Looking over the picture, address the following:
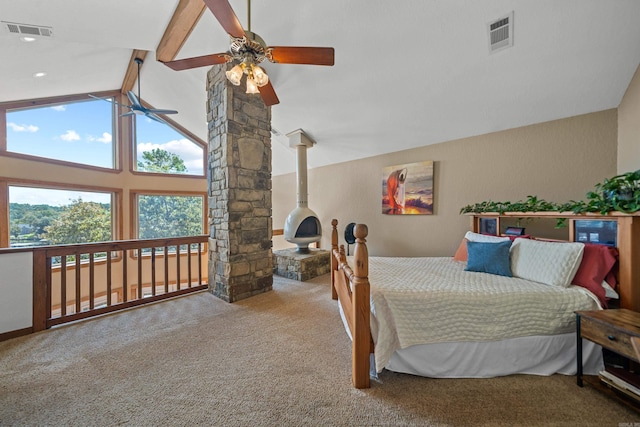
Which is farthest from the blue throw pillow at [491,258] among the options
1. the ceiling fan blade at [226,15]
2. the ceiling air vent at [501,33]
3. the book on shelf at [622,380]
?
the ceiling fan blade at [226,15]

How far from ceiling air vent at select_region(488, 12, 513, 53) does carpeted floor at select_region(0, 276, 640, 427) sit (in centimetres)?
290

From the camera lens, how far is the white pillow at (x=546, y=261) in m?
1.86

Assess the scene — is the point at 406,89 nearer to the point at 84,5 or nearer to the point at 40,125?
the point at 84,5

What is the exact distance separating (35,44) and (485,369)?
6.16m

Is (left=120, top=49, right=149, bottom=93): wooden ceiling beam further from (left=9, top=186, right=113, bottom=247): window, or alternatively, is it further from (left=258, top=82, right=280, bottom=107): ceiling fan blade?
(left=258, top=82, right=280, bottom=107): ceiling fan blade

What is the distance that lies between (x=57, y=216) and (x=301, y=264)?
535 cm

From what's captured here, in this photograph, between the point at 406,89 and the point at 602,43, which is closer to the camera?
the point at 602,43

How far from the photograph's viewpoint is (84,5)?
2.40 m

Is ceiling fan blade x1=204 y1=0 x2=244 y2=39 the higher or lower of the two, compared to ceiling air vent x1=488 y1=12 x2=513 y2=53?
lower

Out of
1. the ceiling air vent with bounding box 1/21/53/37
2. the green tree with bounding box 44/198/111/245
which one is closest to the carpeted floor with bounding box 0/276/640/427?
the ceiling air vent with bounding box 1/21/53/37

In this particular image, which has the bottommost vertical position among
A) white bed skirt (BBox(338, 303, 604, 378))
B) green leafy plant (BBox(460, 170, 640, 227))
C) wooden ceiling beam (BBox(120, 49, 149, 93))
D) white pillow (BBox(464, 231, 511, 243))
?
white bed skirt (BBox(338, 303, 604, 378))

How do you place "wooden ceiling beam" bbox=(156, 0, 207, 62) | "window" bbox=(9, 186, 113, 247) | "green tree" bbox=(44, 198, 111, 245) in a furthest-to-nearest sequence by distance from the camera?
"green tree" bbox=(44, 198, 111, 245) → "window" bbox=(9, 186, 113, 247) → "wooden ceiling beam" bbox=(156, 0, 207, 62)

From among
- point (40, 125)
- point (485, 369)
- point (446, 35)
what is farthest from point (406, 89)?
point (40, 125)

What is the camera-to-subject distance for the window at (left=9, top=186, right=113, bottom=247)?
178 inches
